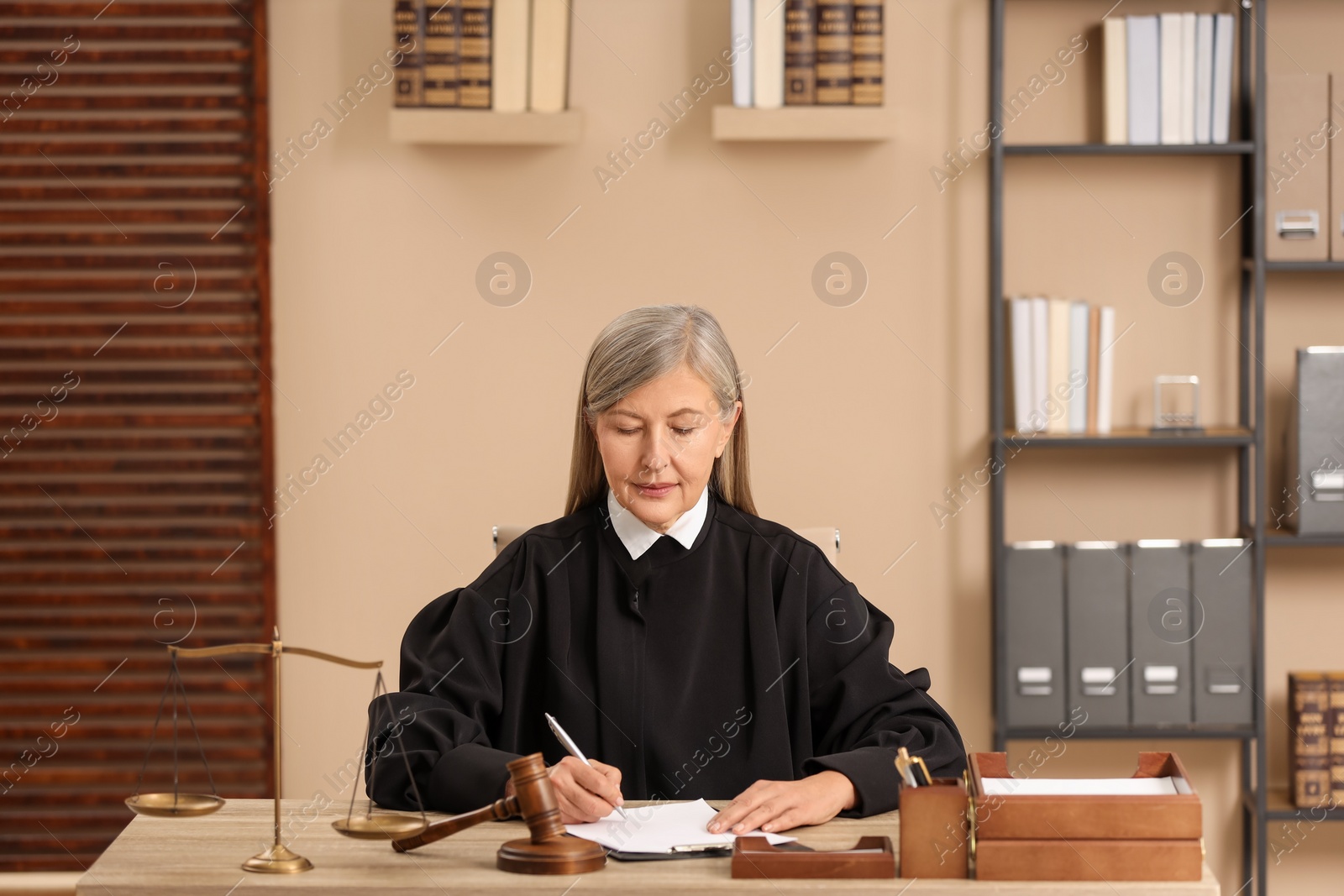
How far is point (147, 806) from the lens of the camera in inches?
55.8

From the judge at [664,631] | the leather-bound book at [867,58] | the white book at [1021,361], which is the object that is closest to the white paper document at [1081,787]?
the judge at [664,631]

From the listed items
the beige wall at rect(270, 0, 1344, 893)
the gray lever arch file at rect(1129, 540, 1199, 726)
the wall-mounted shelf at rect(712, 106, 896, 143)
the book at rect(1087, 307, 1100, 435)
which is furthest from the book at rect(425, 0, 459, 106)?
the gray lever arch file at rect(1129, 540, 1199, 726)

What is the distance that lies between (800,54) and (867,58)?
155mm

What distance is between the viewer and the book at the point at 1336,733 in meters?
3.17

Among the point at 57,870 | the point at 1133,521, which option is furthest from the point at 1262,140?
the point at 57,870

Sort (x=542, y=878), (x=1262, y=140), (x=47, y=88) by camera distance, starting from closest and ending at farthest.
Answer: (x=542, y=878), (x=1262, y=140), (x=47, y=88)

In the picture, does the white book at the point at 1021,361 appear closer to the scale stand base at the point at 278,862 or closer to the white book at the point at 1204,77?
the white book at the point at 1204,77

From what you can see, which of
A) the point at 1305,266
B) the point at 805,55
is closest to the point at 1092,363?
the point at 1305,266

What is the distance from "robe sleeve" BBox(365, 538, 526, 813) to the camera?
5.62ft

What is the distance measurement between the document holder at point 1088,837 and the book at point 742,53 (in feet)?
7.10

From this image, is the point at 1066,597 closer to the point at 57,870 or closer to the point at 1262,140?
the point at 1262,140

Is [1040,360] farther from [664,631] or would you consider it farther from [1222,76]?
[664,631]

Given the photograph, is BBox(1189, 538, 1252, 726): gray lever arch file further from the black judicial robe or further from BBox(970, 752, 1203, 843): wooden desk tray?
BBox(970, 752, 1203, 843): wooden desk tray

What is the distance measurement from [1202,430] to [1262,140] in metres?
0.68
